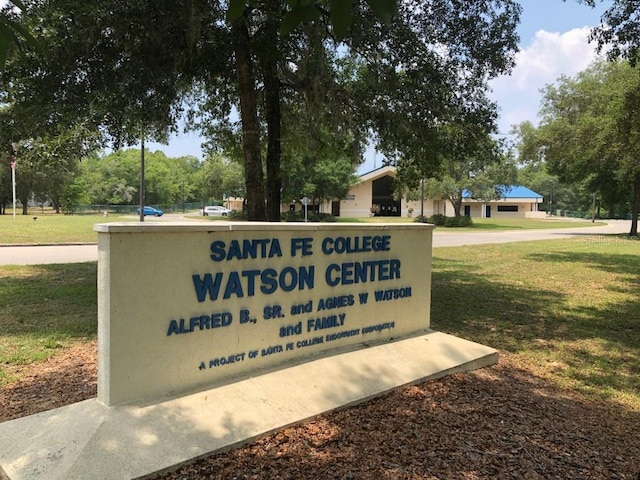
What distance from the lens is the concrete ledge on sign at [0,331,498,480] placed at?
9.52 feet

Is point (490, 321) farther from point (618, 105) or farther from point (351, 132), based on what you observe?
point (618, 105)

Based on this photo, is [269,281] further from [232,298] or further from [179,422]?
[179,422]

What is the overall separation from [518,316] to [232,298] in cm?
565

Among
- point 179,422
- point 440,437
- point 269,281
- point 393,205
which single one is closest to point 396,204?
point 393,205

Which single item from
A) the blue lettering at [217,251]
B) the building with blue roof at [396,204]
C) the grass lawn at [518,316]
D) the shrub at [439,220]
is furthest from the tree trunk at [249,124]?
the building with blue roof at [396,204]

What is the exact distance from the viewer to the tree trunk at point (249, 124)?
817cm

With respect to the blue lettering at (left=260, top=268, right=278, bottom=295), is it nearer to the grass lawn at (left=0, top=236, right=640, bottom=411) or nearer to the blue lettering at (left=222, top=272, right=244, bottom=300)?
the blue lettering at (left=222, top=272, right=244, bottom=300)

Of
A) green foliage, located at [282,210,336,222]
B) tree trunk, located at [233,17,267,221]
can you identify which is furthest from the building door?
tree trunk, located at [233,17,267,221]

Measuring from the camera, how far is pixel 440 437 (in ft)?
11.5

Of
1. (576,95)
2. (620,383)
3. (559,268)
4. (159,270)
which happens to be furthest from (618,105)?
(576,95)

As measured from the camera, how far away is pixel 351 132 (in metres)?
10.2

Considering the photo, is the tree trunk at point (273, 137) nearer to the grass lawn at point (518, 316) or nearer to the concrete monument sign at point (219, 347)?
the grass lawn at point (518, 316)

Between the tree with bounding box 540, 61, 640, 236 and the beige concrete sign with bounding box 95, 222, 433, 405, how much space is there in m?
12.2

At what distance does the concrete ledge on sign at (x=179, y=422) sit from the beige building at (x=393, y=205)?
53.3 meters
